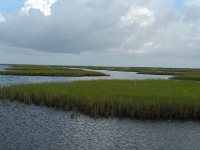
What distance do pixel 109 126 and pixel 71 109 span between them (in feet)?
17.3

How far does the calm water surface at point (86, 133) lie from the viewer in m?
16.8

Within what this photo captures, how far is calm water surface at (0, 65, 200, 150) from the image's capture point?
16.8m

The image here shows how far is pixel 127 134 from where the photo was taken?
1923cm

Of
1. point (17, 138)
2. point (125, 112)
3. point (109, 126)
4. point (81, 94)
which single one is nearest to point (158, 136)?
point (109, 126)

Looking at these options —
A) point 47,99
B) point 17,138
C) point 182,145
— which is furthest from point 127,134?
point 47,99

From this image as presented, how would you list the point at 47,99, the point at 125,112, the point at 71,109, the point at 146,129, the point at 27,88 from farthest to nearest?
the point at 27,88
the point at 47,99
the point at 71,109
the point at 125,112
the point at 146,129

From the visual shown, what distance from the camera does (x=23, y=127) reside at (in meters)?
19.9

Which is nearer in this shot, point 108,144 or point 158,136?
point 108,144

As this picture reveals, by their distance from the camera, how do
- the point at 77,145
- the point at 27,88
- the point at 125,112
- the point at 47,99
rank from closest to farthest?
the point at 77,145 → the point at 125,112 → the point at 47,99 → the point at 27,88

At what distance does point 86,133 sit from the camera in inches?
752

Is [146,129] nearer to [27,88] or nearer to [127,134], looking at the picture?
[127,134]

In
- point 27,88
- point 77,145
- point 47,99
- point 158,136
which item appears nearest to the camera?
point 77,145

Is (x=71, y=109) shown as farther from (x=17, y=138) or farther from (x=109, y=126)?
(x=17, y=138)

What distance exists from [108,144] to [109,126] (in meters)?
3.68
